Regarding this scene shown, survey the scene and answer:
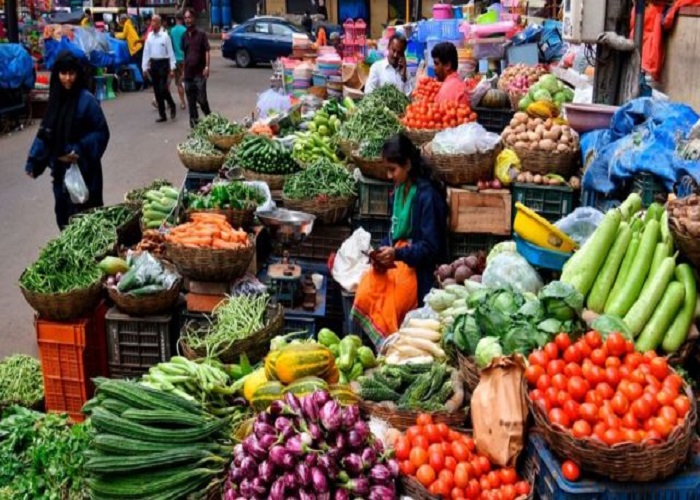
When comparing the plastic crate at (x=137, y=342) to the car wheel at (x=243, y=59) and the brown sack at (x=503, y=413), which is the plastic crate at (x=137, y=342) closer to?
the brown sack at (x=503, y=413)

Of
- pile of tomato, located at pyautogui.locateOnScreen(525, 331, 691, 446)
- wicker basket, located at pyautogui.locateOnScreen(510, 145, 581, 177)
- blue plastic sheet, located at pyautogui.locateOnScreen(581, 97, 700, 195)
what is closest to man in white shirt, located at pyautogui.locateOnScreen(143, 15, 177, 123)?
wicker basket, located at pyautogui.locateOnScreen(510, 145, 581, 177)

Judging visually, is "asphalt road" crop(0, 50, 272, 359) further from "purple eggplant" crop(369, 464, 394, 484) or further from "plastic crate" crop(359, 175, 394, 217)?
"purple eggplant" crop(369, 464, 394, 484)

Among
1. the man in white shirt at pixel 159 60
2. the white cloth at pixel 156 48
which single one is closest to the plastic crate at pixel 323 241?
the man in white shirt at pixel 159 60

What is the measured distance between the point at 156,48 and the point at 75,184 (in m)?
10.2

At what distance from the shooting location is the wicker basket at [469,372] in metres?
3.80

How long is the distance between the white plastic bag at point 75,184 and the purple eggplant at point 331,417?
199 inches

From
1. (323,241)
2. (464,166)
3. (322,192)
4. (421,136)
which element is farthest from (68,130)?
(464,166)

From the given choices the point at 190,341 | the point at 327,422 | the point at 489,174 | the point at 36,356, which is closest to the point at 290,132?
the point at 489,174

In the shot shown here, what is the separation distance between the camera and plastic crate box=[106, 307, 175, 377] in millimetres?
5664

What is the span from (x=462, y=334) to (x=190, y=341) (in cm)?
188

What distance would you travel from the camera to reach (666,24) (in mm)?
9586

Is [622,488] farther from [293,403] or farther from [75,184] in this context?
[75,184]

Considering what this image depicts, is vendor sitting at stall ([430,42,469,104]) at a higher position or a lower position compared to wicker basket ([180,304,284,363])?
higher

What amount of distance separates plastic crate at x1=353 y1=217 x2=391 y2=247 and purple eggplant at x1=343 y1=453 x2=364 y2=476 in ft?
13.4
